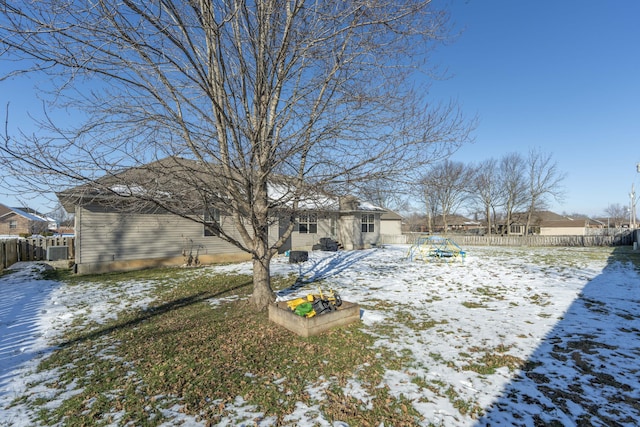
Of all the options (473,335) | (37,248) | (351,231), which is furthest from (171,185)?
(351,231)

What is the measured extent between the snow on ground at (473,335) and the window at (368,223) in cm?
1018

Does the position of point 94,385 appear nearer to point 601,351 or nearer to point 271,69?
point 271,69

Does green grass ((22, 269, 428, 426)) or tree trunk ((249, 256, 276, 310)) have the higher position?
tree trunk ((249, 256, 276, 310))

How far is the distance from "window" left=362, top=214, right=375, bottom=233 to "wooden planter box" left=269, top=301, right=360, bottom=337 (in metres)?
15.0

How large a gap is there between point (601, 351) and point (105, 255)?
1375 centimetres

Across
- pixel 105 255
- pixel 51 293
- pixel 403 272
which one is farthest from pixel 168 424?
pixel 105 255

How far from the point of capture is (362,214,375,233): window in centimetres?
2030

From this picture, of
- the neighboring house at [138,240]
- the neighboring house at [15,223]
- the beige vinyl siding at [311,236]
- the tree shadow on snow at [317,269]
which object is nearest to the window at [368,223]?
the beige vinyl siding at [311,236]

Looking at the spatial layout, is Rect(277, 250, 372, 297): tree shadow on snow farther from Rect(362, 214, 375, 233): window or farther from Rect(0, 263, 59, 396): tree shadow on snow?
Rect(362, 214, 375, 233): window

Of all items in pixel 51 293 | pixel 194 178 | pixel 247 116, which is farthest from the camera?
pixel 51 293

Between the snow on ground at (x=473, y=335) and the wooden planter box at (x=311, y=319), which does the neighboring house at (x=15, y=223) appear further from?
the wooden planter box at (x=311, y=319)

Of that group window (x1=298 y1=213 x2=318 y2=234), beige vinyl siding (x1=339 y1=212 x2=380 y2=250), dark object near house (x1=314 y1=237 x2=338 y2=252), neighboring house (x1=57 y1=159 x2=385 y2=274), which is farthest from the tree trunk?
beige vinyl siding (x1=339 y1=212 x2=380 y2=250)

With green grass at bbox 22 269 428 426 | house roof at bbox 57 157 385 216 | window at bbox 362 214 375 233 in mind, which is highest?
house roof at bbox 57 157 385 216

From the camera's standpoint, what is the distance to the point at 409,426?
2641 mm
